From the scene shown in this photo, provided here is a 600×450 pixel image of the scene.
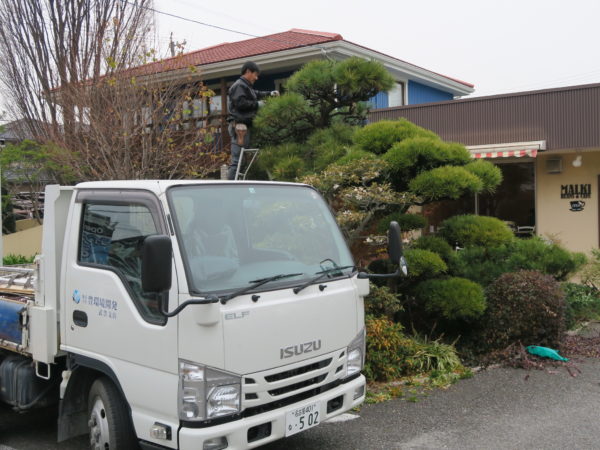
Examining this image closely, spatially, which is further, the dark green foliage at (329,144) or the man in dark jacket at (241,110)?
the man in dark jacket at (241,110)

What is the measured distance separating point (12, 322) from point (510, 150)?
940 centimetres

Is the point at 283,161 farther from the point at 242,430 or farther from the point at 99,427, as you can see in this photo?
the point at 242,430

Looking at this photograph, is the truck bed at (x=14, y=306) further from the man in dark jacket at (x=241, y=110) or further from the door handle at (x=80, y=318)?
the man in dark jacket at (x=241, y=110)

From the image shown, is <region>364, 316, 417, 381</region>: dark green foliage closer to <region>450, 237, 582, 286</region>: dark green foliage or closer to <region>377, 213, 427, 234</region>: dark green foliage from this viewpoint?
<region>377, 213, 427, 234</region>: dark green foliage

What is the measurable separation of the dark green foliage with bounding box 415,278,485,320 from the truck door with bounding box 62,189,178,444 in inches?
166

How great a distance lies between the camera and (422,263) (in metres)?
6.95

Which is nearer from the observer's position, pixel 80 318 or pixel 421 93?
pixel 80 318

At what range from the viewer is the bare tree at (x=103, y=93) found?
1137 centimetres

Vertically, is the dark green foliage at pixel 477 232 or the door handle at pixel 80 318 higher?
the dark green foliage at pixel 477 232

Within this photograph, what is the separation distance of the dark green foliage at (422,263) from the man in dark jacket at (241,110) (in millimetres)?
3314

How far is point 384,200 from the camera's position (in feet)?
22.7

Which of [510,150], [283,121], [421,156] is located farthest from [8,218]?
[421,156]

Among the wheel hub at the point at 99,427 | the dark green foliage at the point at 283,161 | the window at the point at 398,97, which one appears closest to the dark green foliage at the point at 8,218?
the window at the point at 398,97

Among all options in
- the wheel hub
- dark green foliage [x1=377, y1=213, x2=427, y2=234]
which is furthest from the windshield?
dark green foliage [x1=377, y1=213, x2=427, y2=234]
